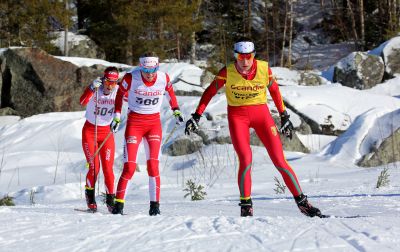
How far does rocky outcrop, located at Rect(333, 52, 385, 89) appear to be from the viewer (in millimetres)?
18531

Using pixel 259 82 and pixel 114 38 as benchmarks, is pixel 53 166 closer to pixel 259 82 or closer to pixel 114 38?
pixel 259 82

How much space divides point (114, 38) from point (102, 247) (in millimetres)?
20420

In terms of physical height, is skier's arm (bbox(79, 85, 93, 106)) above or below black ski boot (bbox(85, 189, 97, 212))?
above

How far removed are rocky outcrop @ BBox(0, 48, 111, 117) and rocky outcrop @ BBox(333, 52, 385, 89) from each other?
27.5 feet

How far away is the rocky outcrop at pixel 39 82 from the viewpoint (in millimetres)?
17391

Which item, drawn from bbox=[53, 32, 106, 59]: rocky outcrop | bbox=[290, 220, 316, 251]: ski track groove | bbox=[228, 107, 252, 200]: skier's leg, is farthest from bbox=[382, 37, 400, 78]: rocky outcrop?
bbox=[290, 220, 316, 251]: ski track groove

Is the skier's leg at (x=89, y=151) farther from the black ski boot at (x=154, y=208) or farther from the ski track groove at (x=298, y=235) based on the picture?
the ski track groove at (x=298, y=235)

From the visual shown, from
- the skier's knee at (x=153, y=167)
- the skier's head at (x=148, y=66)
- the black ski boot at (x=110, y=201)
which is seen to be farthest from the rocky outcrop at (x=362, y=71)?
the skier's knee at (x=153, y=167)

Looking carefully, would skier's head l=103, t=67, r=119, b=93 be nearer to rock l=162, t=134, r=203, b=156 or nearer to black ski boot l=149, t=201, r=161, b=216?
black ski boot l=149, t=201, r=161, b=216

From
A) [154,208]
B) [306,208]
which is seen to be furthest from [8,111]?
[306,208]

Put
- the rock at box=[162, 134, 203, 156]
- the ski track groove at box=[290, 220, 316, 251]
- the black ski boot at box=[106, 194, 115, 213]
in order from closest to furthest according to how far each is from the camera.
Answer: the ski track groove at box=[290, 220, 316, 251], the black ski boot at box=[106, 194, 115, 213], the rock at box=[162, 134, 203, 156]

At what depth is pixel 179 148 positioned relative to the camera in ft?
41.4

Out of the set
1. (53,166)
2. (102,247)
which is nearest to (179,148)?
(53,166)

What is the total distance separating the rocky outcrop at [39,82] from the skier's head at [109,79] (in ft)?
33.5
